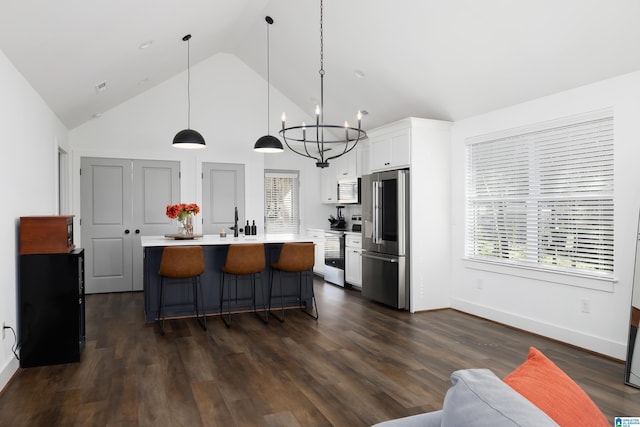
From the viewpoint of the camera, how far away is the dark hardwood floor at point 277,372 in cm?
283

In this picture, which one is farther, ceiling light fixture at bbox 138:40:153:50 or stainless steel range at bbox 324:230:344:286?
stainless steel range at bbox 324:230:344:286

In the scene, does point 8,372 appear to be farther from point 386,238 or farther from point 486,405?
point 386,238

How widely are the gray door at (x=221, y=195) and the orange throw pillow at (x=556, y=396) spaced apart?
663 cm

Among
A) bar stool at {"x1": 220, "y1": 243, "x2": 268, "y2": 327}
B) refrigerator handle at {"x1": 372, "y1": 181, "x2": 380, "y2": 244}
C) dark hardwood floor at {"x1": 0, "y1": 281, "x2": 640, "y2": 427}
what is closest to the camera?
dark hardwood floor at {"x1": 0, "y1": 281, "x2": 640, "y2": 427}

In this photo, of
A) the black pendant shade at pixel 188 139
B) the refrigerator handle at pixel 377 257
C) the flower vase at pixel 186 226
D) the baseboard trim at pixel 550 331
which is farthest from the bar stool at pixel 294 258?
the baseboard trim at pixel 550 331

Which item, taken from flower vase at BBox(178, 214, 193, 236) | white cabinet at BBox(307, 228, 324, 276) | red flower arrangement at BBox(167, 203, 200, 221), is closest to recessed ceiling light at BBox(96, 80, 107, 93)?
red flower arrangement at BBox(167, 203, 200, 221)

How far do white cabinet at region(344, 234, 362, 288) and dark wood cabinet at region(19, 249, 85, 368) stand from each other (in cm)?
403

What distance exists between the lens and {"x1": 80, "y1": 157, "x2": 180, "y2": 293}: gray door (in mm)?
6805

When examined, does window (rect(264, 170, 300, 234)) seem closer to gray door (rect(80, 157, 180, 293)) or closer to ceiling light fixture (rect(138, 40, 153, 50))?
gray door (rect(80, 157, 180, 293))

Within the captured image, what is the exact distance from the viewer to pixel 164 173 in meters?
7.22

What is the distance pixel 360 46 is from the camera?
536 centimetres

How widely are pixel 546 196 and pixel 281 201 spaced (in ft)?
16.1

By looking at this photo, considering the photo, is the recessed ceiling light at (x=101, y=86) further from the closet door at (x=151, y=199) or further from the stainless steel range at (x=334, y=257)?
the stainless steel range at (x=334, y=257)

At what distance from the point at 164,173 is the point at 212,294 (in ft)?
9.01
